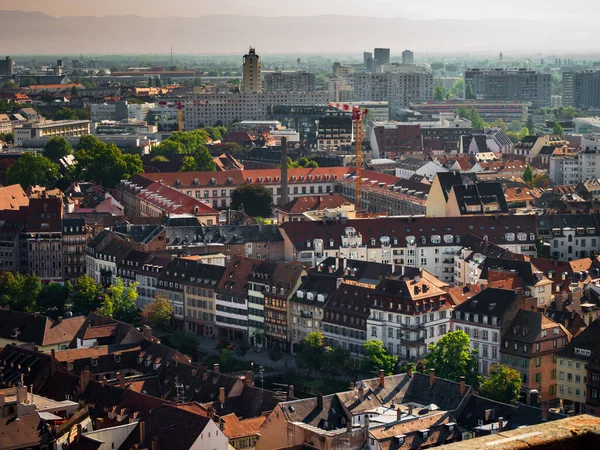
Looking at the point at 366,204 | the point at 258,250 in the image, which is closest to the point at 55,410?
the point at 258,250

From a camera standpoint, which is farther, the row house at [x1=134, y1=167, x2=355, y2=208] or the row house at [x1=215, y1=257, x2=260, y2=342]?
the row house at [x1=134, y1=167, x2=355, y2=208]

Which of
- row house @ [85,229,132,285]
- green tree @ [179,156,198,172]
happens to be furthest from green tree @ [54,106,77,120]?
row house @ [85,229,132,285]

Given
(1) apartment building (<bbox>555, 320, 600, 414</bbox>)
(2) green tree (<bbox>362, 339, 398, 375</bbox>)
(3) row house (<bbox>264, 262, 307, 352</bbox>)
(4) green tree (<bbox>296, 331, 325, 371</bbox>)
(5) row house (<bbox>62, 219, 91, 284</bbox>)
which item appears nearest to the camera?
(1) apartment building (<bbox>555, 320, 600, 414</bbox>)

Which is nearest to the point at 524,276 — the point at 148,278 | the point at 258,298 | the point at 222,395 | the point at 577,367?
the point at 577,367

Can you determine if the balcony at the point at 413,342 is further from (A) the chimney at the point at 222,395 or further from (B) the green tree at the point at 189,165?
(B) the green tree at the point at 189,165

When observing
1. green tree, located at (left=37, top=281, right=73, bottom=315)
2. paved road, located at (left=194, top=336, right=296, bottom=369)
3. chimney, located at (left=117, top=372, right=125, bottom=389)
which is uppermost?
chimney, located at (left=117, top=372, right=125, bottom=389)

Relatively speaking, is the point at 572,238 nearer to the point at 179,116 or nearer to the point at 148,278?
the point at 148,278

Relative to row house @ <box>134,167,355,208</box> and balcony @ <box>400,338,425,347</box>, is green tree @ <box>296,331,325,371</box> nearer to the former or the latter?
balcony @ <box>400,338,425,347</box>

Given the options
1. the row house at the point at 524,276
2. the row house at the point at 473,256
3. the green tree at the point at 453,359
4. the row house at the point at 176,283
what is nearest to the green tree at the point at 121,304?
the row house at the point at 176,283
